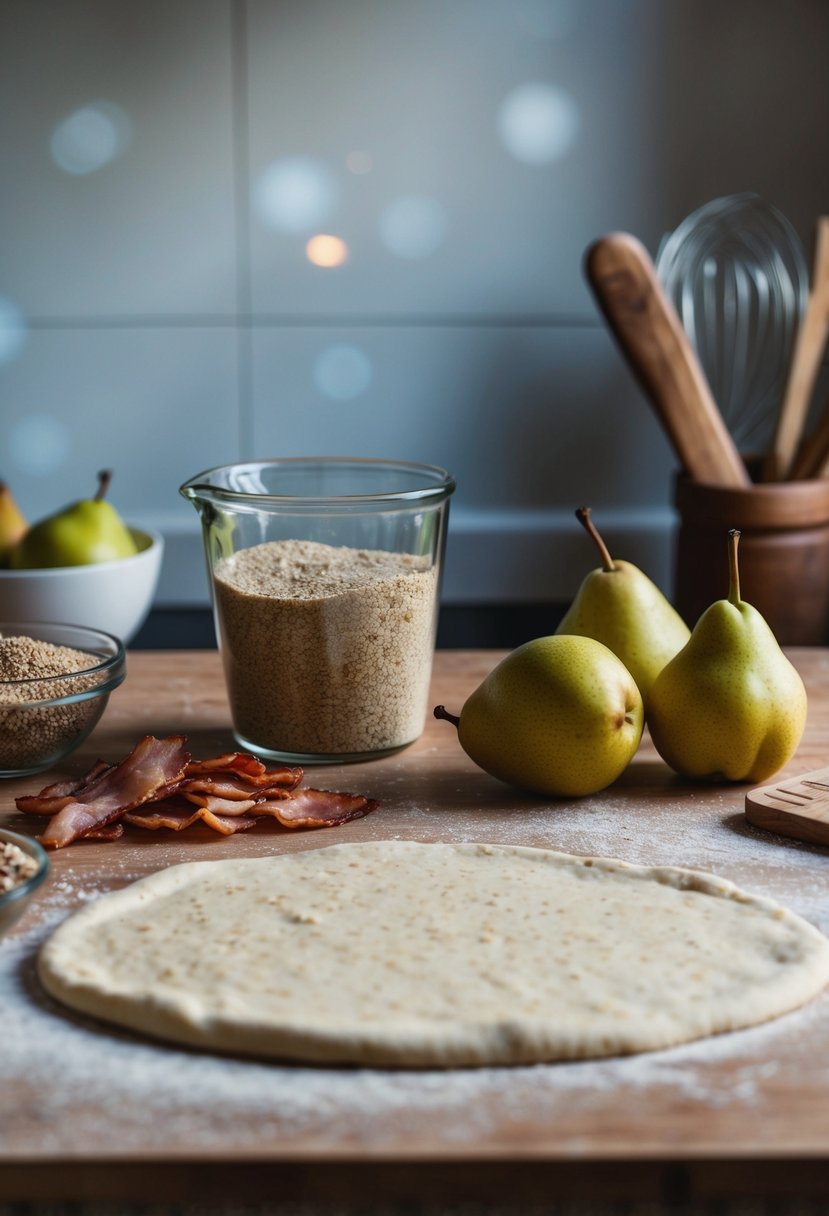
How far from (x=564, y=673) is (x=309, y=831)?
0.74ft

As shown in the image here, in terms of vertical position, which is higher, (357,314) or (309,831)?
(357,314)

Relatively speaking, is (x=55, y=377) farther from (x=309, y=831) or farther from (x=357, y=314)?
(x=309, y=831)

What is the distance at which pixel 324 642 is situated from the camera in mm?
Result: 1046

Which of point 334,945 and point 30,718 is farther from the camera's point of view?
point 30,718

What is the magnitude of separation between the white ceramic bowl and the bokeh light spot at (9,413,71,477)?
53 centimetres

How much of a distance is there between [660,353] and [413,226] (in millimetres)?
512

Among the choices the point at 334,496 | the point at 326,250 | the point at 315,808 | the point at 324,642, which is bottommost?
the point at 315,808

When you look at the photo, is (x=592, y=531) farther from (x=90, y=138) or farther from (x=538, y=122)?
(x=90, y=138)

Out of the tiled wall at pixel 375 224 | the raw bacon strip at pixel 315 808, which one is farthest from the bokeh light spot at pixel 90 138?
the raw bacon strip at pixel 315 808

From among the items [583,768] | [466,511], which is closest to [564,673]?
[583,768]

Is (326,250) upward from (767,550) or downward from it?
upward

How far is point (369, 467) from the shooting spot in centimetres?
124

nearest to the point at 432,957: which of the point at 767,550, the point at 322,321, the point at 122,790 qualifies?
A: the point at 122,790

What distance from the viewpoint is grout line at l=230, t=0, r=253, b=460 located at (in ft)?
5.76
